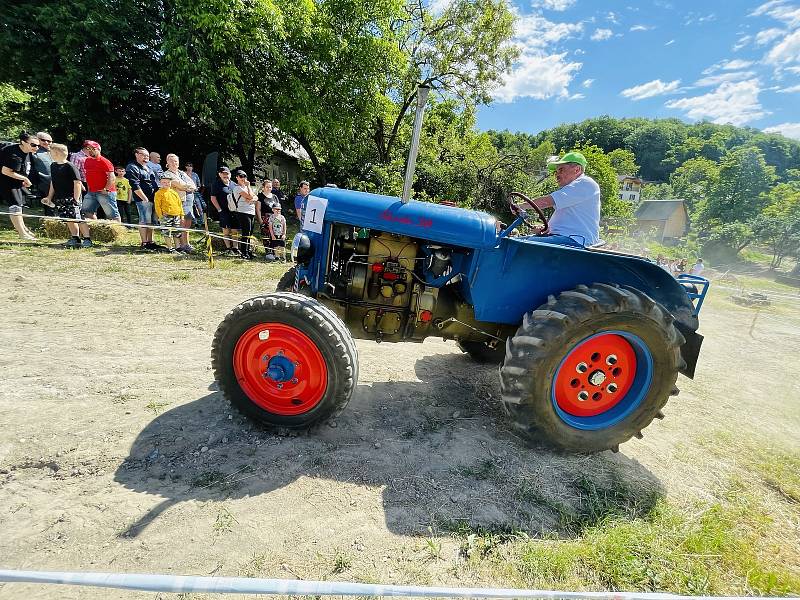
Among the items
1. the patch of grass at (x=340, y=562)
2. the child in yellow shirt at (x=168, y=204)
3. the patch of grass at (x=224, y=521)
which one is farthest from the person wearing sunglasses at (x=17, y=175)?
the patch of grass at (x=340, y=562)

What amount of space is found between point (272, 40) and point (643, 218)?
6547cm

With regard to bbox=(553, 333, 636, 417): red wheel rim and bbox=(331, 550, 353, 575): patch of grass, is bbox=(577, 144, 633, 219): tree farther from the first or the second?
bbox=(331, 550, 353, 575): patch of grass

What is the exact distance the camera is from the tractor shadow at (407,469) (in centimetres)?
210

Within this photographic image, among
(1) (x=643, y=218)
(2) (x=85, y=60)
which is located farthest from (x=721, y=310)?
(1) (x=643, y=218)

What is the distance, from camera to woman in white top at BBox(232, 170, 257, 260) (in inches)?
314

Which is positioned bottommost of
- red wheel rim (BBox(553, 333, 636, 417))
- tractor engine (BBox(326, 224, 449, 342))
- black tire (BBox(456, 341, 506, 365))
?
black tire (BBox(456, 341, 506, 365))

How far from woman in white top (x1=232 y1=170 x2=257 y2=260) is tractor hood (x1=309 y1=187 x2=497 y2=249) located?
553 centimetres

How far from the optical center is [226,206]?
8.31 metres

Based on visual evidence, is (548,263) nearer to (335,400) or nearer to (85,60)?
(335,400)

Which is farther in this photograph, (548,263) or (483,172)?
(483,172)

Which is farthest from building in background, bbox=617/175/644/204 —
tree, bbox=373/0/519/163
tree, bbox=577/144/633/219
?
tree, bbox=373/0/519/163

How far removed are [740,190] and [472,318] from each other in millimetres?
52511

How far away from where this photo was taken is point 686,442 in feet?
10.5

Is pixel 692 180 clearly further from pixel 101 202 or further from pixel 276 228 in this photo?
pixel 101 202
